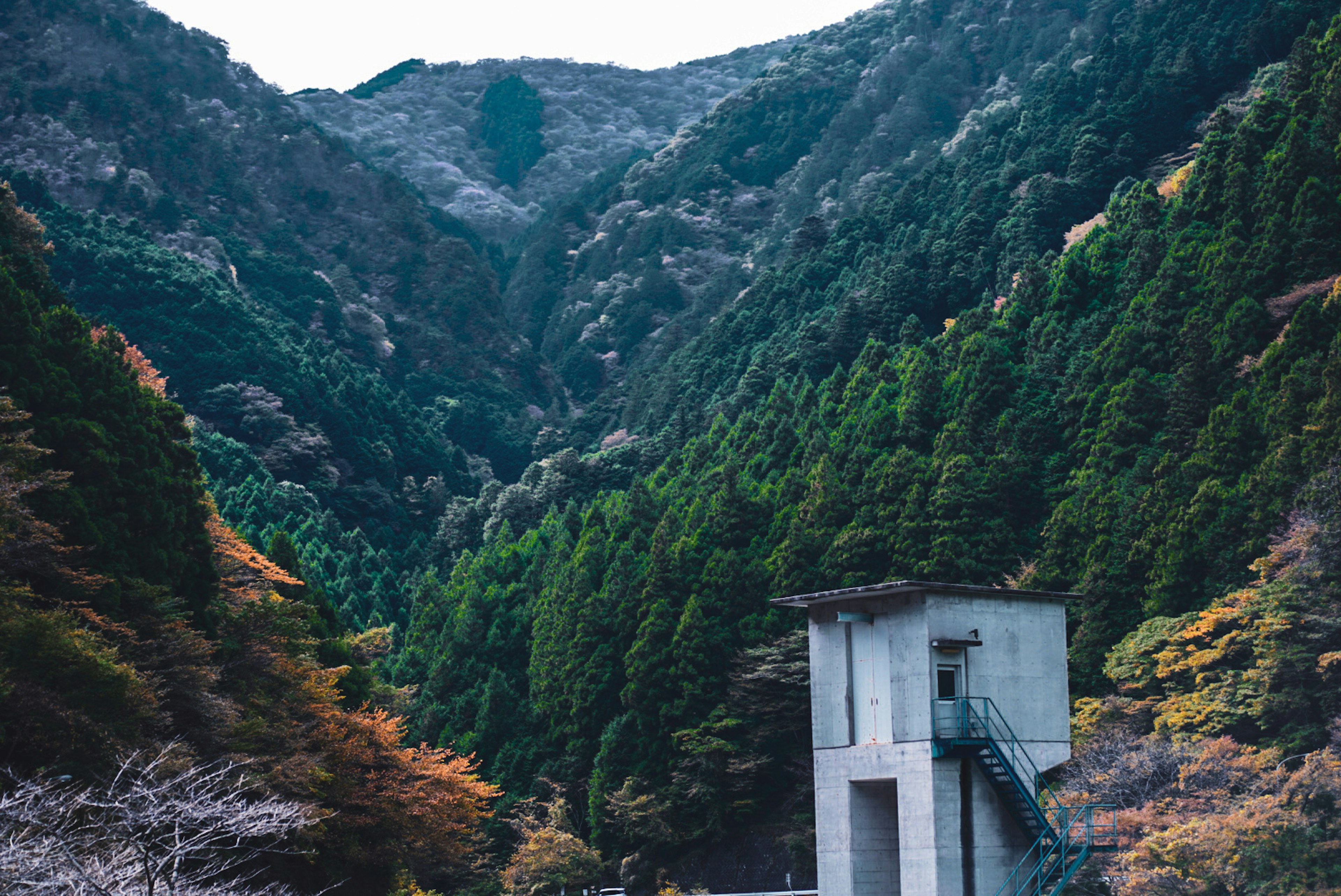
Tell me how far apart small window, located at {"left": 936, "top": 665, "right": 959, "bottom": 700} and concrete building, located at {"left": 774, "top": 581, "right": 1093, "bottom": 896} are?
0.03m

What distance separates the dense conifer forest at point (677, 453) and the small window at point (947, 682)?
8689 millimetres

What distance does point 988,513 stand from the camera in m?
50.4

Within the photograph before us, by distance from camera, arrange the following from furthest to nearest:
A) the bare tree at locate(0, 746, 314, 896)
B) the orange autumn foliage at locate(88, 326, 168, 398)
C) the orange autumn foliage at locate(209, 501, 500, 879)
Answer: the orange autumn foliage at locate(88, 326, 168, 398) → the orange autumn foliage at locate(209, 501, 500, 879) → the bare tree at locate(0, 746, 314, 896)

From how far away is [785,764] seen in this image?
162 feet

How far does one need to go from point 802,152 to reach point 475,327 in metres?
30.4

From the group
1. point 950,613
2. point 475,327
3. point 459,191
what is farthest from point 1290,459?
point 459,191

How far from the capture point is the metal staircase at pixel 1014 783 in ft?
82.7

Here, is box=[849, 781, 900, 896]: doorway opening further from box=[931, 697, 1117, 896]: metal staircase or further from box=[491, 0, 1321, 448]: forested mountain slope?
box=[491, 0, 1321, 448]: forested mountain slope

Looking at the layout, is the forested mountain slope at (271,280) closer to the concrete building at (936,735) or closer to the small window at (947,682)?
the concrete building at (936,735)

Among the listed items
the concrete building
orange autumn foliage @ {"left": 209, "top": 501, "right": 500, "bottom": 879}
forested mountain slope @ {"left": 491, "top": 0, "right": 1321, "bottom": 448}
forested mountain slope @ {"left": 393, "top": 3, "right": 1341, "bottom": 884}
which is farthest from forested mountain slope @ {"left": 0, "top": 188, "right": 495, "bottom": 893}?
forested mountain slope @ {"left": 491, "top": 0, "right": 1321, "bottom": 448}

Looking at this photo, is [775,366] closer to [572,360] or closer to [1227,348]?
[1227,348]

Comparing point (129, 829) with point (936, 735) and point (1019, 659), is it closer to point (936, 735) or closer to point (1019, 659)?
point (936, 735)

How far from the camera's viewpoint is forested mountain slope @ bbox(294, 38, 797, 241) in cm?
15700

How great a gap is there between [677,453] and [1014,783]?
1739 inches
